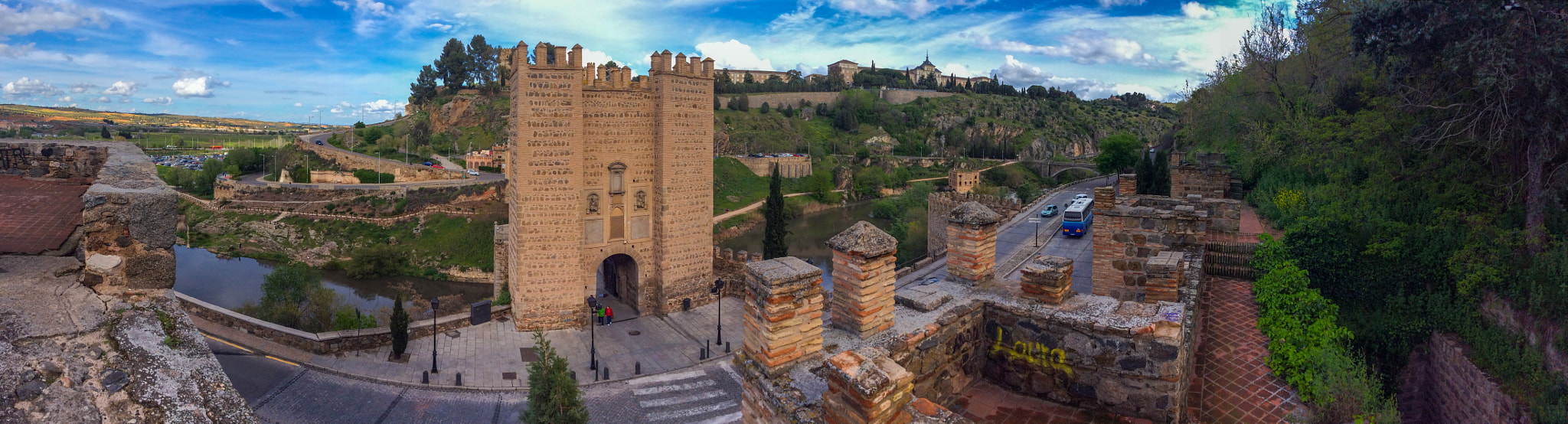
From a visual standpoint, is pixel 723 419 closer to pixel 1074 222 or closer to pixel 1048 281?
pixel 1048 281

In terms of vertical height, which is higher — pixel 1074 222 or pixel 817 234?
pixel 1074 222

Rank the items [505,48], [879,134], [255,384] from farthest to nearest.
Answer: [879,134] < [505,48] < [255,384]

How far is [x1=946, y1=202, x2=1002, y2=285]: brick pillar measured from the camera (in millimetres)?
7055

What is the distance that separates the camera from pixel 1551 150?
786 cm

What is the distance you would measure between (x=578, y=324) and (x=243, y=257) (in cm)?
3346

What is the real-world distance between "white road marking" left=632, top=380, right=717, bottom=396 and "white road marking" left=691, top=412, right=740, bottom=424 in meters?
1.60

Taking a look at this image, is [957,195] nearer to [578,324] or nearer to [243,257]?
[578,324]

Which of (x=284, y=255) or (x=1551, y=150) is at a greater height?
(x=1551, y=150)

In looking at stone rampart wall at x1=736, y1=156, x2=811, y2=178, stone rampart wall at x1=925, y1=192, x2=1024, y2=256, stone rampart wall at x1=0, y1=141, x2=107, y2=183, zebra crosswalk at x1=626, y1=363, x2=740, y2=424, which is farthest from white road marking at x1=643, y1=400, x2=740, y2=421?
stone rampart wall at x1=736, y1=156, x2=811, y2=178

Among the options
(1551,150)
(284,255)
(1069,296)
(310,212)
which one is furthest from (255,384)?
(310,212)

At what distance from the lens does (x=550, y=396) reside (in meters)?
8.74

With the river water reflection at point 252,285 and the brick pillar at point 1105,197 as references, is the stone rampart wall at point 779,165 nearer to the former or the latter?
the river water reflection at point 252,285

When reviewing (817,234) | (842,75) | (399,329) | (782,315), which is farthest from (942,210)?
(842,75)

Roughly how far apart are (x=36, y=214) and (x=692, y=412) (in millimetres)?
9398
